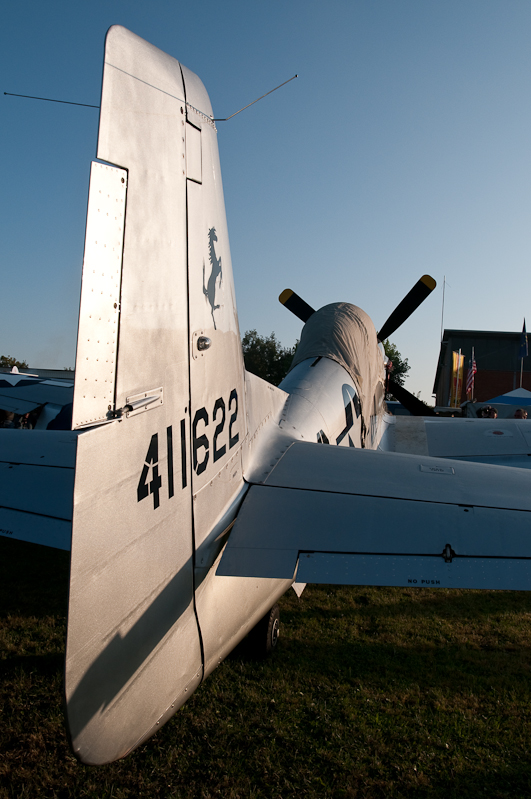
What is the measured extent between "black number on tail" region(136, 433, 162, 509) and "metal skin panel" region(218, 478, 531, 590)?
1.69 ft

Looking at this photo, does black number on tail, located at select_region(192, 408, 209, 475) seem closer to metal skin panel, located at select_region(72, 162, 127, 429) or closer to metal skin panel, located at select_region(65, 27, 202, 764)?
metal skin panel, located at select_region(65, 27, 202, 764)

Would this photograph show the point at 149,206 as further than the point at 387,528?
No

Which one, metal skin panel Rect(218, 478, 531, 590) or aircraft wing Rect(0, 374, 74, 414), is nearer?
metal skin panel Rect(218, 478, 531, 590)

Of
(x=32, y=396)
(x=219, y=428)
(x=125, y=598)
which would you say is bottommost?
(x=125, y=598)

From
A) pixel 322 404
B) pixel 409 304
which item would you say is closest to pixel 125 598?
pixel 322 404

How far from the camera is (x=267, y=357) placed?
54.6 meters

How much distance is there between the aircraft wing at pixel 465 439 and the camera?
6719 mm

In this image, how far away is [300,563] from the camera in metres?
2.32

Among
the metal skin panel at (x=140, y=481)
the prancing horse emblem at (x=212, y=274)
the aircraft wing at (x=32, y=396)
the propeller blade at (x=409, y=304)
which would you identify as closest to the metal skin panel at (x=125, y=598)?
the metal skin panel at (x=140, y=481)

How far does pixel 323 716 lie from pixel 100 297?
3157 mm

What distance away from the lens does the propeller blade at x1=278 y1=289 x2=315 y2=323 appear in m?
9.52

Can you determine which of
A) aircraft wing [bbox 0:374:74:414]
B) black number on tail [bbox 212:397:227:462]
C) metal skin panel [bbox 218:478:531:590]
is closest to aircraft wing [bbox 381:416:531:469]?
metal skin panel [bbox 218:478:531:590]

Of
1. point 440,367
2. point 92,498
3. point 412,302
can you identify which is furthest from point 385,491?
point 440,367

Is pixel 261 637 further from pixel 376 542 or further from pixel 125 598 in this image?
pixel 125 598
